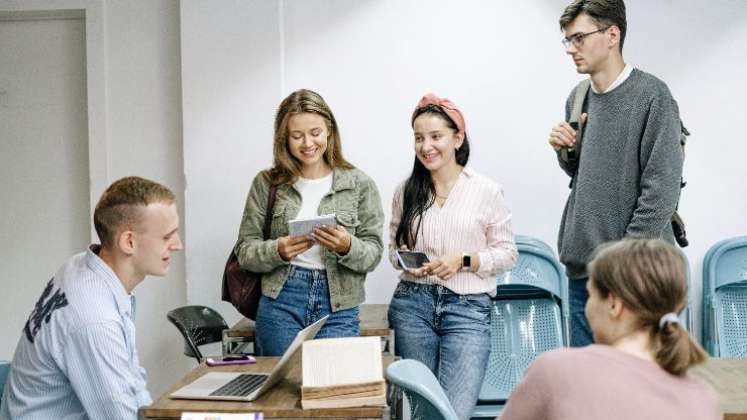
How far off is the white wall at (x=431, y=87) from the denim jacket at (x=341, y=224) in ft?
3.59

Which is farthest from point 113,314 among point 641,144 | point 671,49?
point 671,49

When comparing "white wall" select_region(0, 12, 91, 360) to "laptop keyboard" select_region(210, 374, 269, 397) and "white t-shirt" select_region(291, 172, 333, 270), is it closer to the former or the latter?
"white t-shirt" select_region(291, 172, 333, 270)

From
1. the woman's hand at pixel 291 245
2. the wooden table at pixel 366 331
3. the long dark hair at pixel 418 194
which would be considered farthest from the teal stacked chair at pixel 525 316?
the woman's hand at pixel 291 245

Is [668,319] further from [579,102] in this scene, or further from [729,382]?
[579,102]

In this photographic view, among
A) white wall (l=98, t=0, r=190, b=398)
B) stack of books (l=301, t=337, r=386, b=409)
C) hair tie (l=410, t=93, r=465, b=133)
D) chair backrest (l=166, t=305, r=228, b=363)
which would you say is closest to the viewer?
stack of books (l=301, t=337, r=386, b=409)

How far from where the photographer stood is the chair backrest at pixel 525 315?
4.21 m

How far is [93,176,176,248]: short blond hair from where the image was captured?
240cm

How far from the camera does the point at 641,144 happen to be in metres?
3.01

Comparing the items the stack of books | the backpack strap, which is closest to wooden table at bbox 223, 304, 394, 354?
the backpack strap

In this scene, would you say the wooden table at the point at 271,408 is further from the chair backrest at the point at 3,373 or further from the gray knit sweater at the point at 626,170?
the gray knit sweater at the point at 626,170

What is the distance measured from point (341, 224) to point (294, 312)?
0.42 m

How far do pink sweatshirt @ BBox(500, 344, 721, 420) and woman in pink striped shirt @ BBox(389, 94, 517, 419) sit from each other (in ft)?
5.37

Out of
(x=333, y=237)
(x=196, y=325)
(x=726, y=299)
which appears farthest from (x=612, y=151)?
(x=196, y=325)

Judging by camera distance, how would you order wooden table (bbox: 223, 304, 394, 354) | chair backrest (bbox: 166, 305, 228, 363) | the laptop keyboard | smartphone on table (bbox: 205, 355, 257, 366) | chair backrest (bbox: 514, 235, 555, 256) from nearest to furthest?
the laptop keyboard
smartphone on table (bbox: 205, 355, 257, 366)
wooden table (bbox: 223, 304, 394, 354)
chair backrest (bbox: 166, 305, 228, 363)
chair backrest (bbox: 514, 235, 555, 256)
